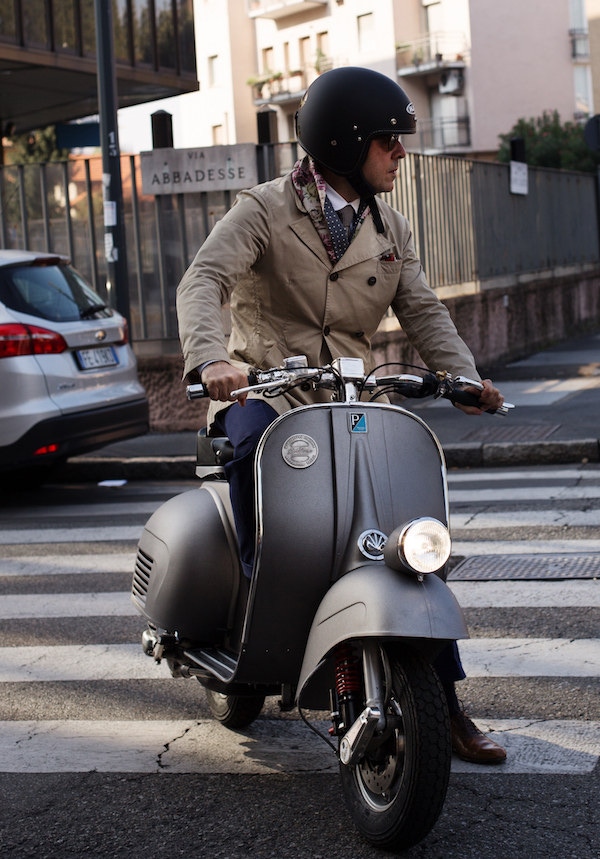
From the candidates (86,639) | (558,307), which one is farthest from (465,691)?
(558,307)

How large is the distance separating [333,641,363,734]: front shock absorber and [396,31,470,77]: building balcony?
189ft

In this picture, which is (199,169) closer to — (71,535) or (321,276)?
(71,535)

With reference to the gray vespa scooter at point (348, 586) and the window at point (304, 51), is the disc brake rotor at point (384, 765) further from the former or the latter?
the window at point (304, 51)

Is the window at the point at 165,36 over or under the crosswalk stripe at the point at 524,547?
over

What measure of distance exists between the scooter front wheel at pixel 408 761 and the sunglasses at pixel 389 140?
1.42m

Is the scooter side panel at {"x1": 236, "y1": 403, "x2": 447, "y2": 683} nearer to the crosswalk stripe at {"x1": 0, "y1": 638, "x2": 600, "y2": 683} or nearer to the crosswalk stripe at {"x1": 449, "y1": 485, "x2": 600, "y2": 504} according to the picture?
the crosswalk stripe at {"x1": 0, "y1": 638, "x2": 600, "y2": 683}

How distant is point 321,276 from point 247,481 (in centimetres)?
66

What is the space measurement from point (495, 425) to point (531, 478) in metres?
2.18

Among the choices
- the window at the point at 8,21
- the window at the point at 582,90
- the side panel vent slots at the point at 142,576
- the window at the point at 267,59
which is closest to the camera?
the side panel vent slots at the point at 142,576

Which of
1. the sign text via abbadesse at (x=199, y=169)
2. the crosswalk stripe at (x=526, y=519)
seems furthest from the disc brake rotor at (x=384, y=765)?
the sign text via abbadesse at (x=199, y=169)

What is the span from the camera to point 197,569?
3875 mm

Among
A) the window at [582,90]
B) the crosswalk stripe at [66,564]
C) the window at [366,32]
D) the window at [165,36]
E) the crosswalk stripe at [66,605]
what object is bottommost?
the crosswalk stripe at [66,605]

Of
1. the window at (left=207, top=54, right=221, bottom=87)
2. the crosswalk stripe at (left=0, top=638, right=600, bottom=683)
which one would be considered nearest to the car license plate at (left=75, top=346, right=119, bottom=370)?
the crosswalk stripe at (left=0, top=638, right=600, bottom=683)

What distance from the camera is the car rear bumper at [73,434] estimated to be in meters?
8.88
